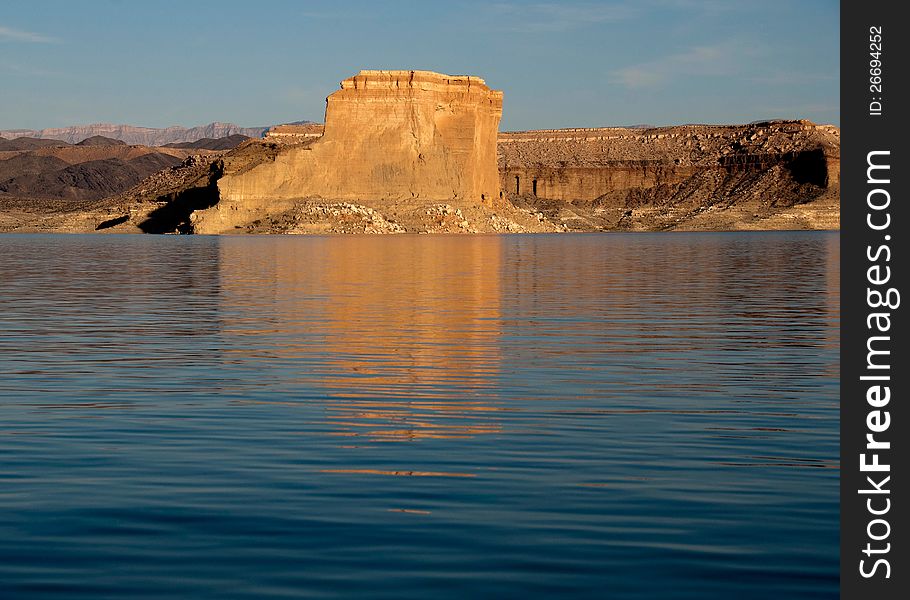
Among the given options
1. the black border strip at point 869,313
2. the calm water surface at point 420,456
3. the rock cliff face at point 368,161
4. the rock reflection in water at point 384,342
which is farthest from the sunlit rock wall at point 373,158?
the black border strip at point 869,313

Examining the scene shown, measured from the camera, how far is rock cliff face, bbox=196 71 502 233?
129 metres

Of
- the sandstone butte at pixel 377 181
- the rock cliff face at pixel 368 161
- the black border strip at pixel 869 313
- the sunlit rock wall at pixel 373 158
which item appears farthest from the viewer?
the sunlit rock wall at pixel 373 158

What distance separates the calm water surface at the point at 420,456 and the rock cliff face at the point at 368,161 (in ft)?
336

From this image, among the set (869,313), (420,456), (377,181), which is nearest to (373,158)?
(377,181)

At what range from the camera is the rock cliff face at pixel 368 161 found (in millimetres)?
129000

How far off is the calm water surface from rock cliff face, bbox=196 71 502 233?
103 meters

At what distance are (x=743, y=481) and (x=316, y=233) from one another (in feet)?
378

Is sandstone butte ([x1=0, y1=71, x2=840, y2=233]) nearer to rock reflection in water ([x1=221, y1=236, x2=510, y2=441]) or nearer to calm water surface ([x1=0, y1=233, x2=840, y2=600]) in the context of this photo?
rock reflection in water ([x1=221, y1=236, x2=510, y2=441])

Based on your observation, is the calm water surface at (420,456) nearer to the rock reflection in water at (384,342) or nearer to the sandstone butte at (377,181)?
the rock reflection in water at (384,342)

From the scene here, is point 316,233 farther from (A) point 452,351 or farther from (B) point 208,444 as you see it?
(B) point 208,444

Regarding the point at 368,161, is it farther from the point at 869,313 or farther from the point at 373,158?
the point at 869,313

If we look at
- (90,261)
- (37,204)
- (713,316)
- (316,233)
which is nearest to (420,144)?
(316,233)

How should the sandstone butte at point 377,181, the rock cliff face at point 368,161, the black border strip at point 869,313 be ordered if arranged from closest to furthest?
the black border strip at point 869,313 < the sandstone butte at point 377,181 < the rock cliff face at point 368,161

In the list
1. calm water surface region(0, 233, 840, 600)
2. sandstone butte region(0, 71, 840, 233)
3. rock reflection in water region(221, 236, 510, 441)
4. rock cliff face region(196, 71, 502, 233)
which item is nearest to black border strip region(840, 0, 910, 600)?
calm water surface region(0, 233, 840, 600)
